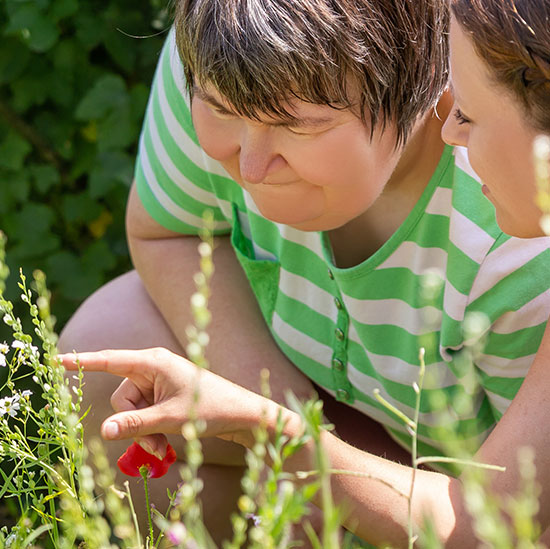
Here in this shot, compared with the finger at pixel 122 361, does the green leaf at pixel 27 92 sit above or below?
below

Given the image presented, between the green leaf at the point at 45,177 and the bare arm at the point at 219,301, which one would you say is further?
the green leaf at the point at 45,177

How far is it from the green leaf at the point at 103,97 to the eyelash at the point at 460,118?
1.49 metres

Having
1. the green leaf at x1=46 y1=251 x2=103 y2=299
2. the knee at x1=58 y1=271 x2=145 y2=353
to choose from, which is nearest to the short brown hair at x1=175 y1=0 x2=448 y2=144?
the knee at x1=58 y1=271 x2=145 y2=353

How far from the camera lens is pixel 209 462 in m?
1.76

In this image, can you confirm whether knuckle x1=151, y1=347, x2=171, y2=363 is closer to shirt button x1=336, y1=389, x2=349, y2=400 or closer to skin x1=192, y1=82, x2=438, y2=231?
skin x1=192, y1=82, x2=438, y2=231

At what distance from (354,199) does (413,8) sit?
0.28m

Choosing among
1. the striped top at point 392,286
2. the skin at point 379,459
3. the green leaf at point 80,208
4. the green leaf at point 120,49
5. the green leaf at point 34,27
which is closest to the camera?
the skin at point 379,459

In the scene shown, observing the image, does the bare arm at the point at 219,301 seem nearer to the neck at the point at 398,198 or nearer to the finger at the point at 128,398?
the neck at the point at 398,198

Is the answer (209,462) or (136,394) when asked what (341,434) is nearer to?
(209,462)

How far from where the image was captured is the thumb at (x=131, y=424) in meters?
1.04

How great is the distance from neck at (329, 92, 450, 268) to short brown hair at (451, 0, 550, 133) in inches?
11.9

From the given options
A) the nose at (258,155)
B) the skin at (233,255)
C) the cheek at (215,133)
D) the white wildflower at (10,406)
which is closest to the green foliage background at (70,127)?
the skin at (233,255)

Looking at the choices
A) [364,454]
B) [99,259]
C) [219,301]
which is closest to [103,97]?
[99,259]

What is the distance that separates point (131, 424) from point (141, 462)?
0.32 feet
